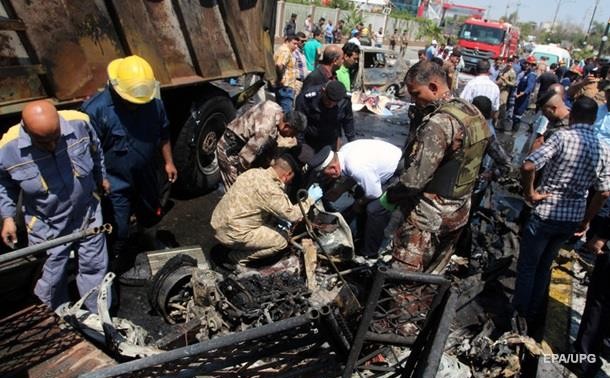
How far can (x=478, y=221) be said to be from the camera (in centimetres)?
529

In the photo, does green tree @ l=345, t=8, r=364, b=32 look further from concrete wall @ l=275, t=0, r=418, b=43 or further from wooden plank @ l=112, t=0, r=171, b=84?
wooden plank @ l=112, t=0, r=171, b=84

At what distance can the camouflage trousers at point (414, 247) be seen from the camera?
3408 mm

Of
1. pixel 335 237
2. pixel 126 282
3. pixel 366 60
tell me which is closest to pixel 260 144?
→ pixel 335 237

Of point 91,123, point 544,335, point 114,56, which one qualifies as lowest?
point 544,335

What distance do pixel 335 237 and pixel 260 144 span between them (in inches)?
52.8

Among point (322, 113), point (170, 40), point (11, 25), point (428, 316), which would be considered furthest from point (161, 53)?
point (428, 316)

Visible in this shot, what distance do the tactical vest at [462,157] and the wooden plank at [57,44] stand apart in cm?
281

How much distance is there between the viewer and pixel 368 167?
419 cm

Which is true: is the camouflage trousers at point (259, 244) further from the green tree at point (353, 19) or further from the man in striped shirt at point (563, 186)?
the green tree at point (353, 19)

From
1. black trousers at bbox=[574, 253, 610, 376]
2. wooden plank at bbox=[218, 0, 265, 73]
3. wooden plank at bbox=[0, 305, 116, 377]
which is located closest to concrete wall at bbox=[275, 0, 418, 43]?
wooden plank at bbox=[218, 0, 265, 73]

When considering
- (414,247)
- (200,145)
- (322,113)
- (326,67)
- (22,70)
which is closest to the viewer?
(22,70)

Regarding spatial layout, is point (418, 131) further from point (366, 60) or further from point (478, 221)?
point (366, 60)

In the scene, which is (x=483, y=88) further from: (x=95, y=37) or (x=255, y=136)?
(x=95, y=37)

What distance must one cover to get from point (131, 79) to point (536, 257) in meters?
3.47
